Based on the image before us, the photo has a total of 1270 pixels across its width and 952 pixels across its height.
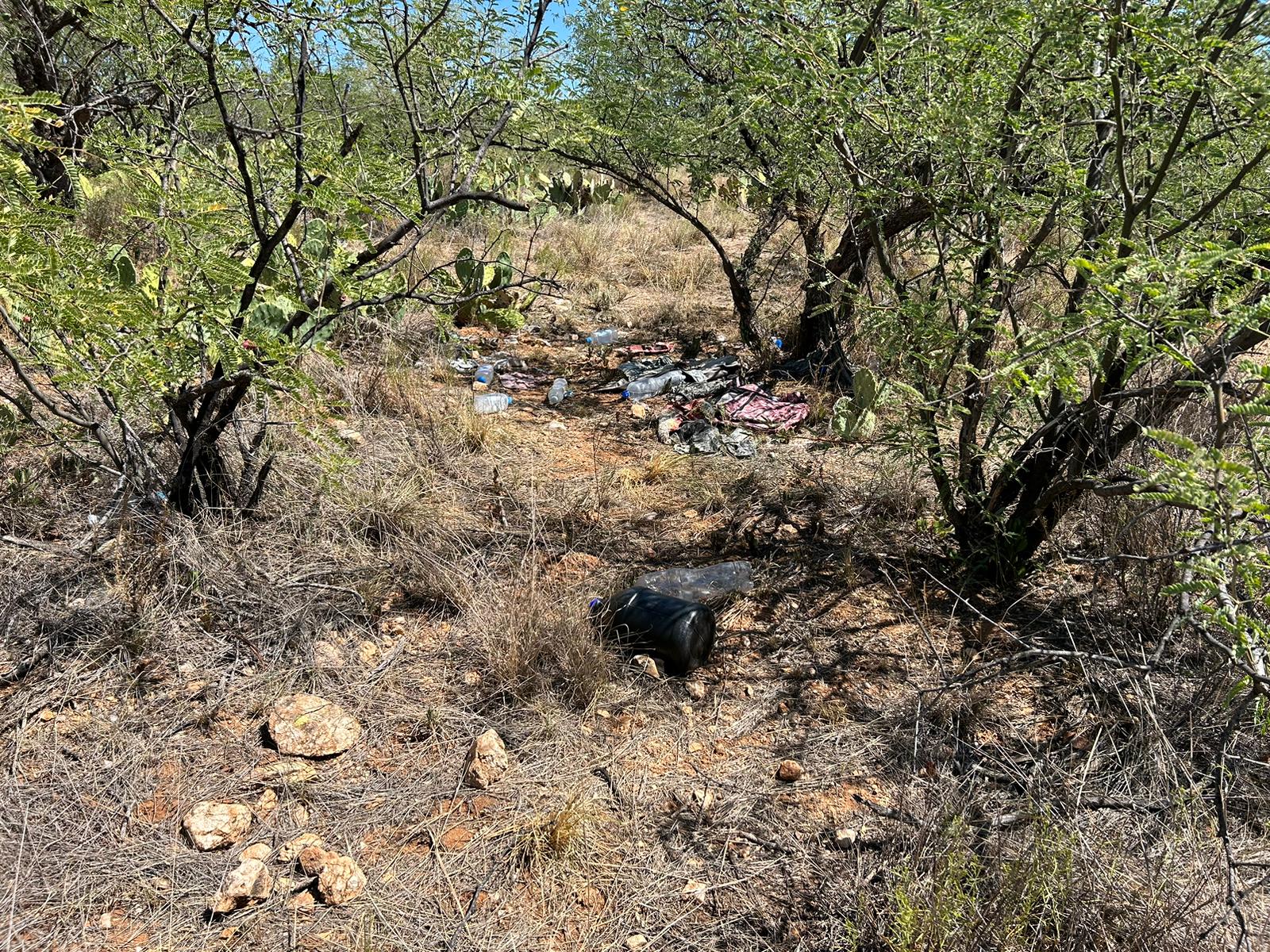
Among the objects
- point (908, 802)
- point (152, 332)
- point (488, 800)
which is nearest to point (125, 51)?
point (152, 332)

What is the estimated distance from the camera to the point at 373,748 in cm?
246

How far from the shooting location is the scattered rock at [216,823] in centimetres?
211

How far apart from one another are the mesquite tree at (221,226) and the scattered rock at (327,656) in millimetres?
683

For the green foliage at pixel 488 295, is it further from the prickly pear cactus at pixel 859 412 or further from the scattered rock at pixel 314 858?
the scattered rock at pixel 314 858

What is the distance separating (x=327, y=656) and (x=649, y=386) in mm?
3078

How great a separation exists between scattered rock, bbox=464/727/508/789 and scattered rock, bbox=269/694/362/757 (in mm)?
368

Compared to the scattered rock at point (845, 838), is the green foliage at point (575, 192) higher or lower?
higher

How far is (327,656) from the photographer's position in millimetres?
2734

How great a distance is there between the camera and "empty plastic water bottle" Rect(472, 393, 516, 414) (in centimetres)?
498

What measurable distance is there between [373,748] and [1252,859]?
217cm

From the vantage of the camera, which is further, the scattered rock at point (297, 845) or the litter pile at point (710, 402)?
the litter pile at point (710, 402)

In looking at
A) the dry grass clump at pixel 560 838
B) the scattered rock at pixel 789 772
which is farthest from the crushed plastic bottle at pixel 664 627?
the dry grass clump at pixel 560 838

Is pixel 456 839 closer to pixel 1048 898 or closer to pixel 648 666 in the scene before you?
pixel 648 666

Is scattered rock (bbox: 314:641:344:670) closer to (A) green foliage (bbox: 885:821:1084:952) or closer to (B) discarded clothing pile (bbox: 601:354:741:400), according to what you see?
(A) green foliage (bbox: 885:821:1084:952)
